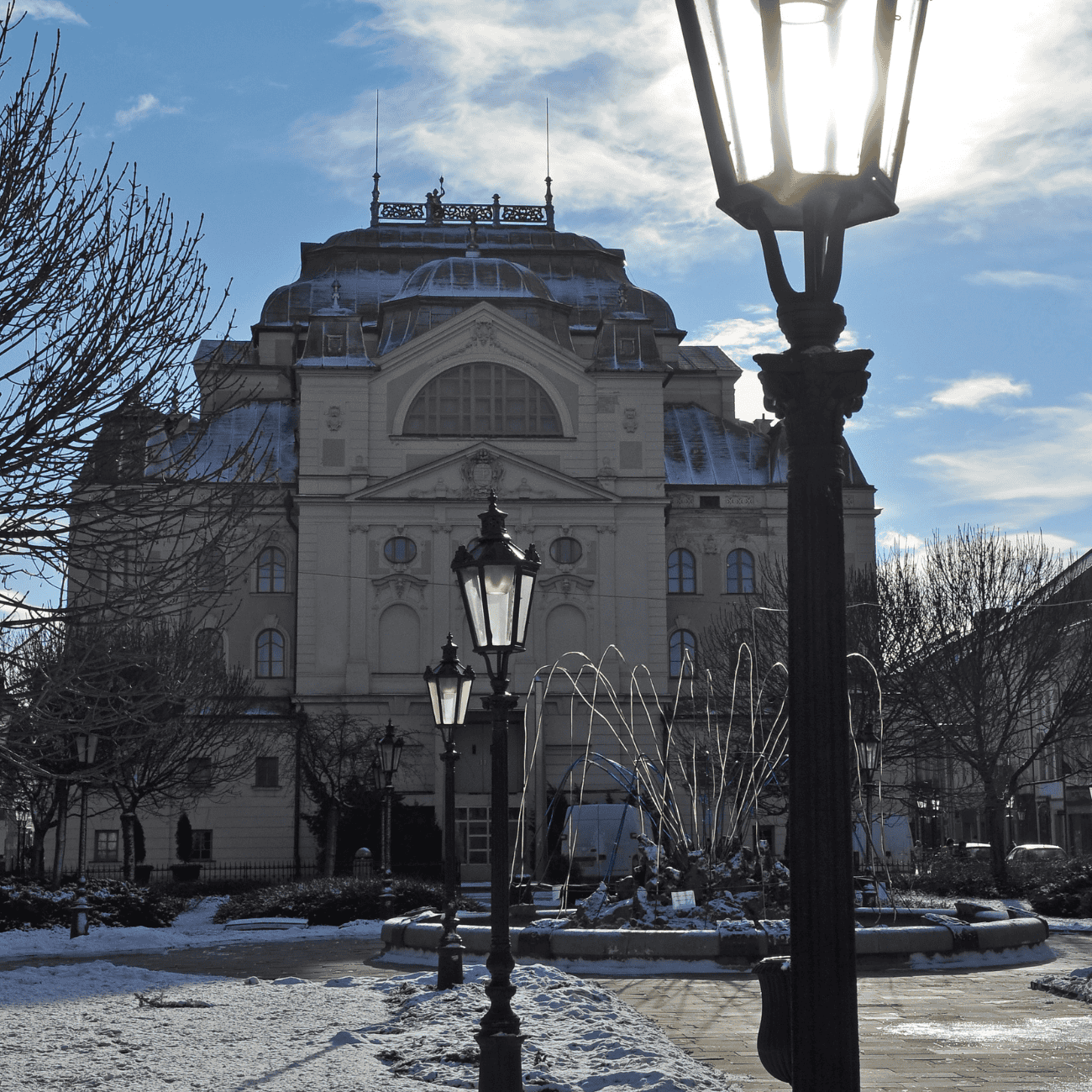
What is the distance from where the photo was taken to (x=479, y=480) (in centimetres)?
5188

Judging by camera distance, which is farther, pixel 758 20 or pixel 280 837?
pixel 280 837

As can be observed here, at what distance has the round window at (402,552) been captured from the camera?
5200 centimetres

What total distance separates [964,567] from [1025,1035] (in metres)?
29.1

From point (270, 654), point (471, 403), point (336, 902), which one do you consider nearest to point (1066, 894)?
point (336, 902)

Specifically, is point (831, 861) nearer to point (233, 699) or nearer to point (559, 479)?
point (233, 699)

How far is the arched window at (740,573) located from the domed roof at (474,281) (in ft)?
41.6

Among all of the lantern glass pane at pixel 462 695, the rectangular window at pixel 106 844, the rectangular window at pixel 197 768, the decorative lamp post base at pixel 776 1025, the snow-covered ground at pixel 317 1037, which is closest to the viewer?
the decorative lamp post base at pixel 776 1025

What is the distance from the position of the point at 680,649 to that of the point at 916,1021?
43184 mm

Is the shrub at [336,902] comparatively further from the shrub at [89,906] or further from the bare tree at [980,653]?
the bare tree at [980,653]

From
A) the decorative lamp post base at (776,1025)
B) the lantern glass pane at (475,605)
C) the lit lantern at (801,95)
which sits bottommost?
the decorative lamp post base at (776,1025)

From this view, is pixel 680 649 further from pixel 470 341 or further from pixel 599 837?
pixel 599 837

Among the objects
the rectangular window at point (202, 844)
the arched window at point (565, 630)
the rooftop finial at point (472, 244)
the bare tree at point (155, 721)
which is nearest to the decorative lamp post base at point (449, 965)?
the bare tree at point (155, 721)

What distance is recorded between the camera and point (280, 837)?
49344 mm

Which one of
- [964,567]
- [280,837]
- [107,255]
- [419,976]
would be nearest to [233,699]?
[280,837]
